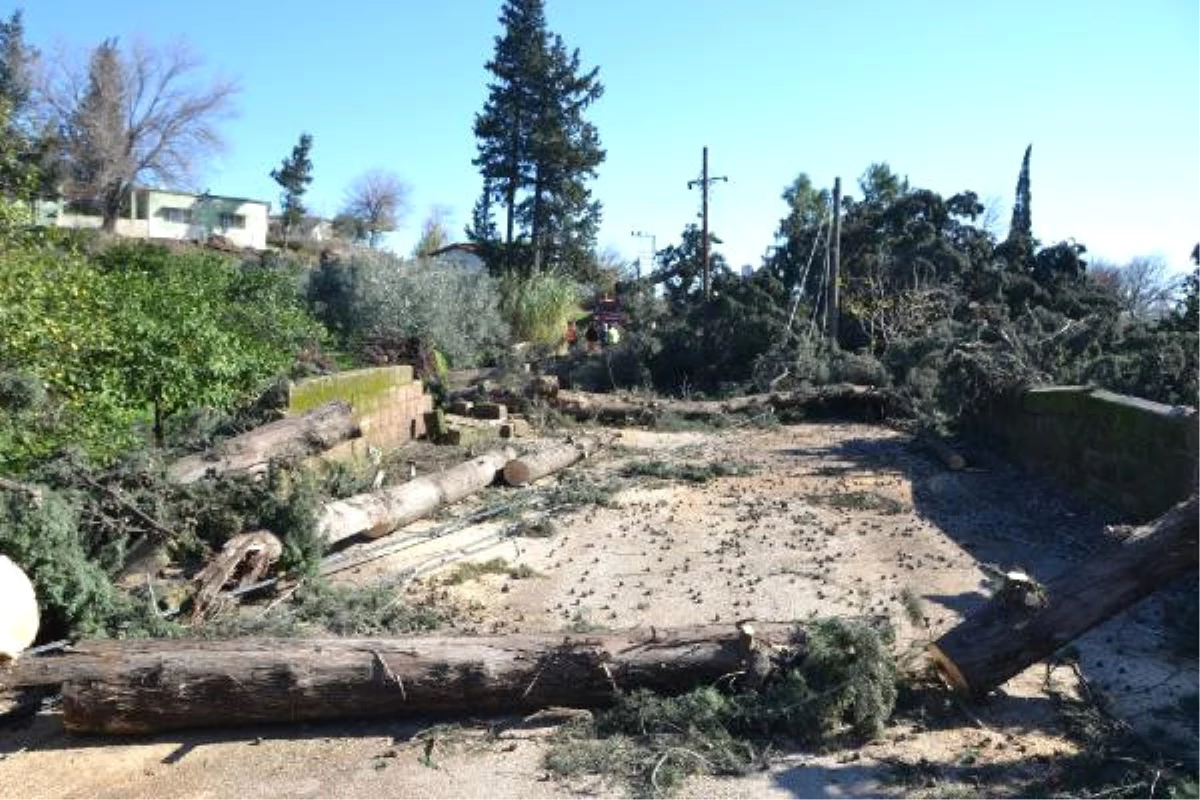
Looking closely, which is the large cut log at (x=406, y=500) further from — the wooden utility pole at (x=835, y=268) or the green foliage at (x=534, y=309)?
the green foliage at (x=534, y=309)

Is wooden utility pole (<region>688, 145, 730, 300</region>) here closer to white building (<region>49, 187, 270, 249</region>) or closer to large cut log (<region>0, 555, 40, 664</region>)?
large cut log (<region>0, 555, 40, 664</region>)

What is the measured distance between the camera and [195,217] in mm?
61875

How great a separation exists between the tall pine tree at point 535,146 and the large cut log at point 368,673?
3314cm

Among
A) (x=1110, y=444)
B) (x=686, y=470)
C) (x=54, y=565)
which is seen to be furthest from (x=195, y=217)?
(x=54, y=565)

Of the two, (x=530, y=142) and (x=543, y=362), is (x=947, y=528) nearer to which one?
(x=543, y=362)

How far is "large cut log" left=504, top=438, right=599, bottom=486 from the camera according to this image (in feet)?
35.8

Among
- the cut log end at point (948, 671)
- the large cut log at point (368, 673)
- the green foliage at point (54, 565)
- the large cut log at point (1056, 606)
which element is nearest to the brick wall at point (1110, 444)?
the large cut log at point (1056, 606)

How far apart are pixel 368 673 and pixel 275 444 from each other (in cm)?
399

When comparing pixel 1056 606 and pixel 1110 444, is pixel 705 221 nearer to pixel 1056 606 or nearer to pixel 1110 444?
pixel 1110 444

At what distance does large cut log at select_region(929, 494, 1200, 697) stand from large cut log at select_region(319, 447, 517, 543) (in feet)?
14.1

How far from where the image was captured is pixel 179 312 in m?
8.84

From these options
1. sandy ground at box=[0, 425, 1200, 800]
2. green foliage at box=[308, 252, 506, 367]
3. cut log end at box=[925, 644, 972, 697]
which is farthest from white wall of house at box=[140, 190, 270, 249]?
cut log end at box=[925, 644, 972, 697]

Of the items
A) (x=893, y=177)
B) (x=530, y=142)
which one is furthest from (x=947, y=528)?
(x=893, y=177)

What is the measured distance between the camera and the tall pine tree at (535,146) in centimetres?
3788
